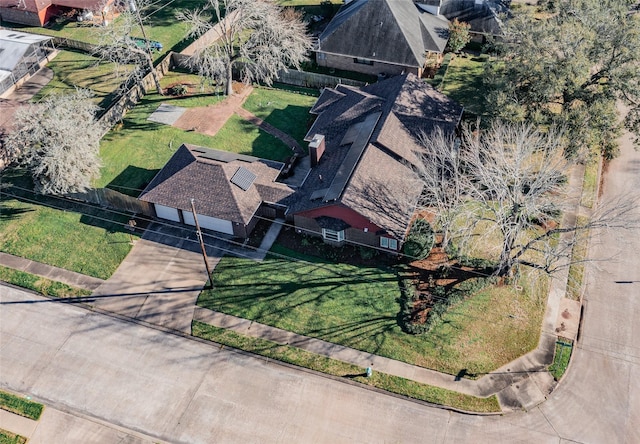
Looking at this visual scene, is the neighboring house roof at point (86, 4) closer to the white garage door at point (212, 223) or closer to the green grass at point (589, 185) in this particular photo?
the white garage door at point (212, 223)

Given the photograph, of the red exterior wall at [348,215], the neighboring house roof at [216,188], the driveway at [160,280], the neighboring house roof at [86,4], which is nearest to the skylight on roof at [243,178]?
the neighboring house roof at [216,188]

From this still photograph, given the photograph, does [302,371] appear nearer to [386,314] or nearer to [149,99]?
[386,314]

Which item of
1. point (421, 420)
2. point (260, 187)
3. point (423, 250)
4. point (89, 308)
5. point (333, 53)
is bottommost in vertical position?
point (421, 420)

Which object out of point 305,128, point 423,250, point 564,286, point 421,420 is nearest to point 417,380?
point 421,420

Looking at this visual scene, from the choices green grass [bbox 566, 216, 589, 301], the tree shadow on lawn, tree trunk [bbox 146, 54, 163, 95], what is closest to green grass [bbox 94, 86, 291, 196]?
tree trunk [bbox 146, 54, 163, 95]

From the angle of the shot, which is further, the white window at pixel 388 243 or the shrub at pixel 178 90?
the shrub at pixel 178 90

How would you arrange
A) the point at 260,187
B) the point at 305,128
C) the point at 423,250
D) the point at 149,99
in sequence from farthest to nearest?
the point at 149,99
the point at 305,128
the point at 260,187
the point at 423,250

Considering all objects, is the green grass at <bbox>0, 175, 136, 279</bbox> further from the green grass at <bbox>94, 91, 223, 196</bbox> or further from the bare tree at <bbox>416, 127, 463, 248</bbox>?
the bare tree at <bbox>416, 127, 463, 248</bbox>
